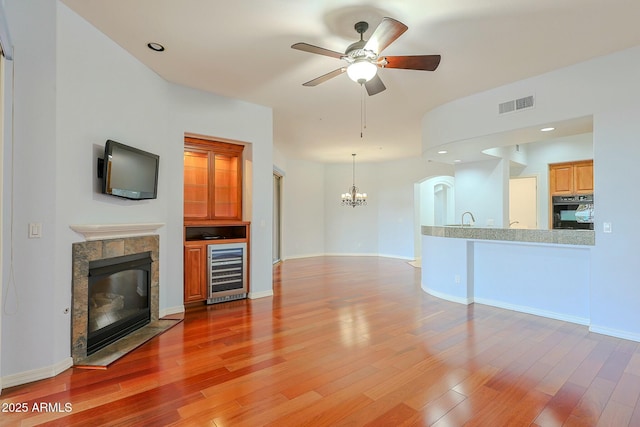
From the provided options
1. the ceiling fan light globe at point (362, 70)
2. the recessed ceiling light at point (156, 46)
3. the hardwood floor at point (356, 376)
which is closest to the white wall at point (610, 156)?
the hardwood floor at point (356, 376)

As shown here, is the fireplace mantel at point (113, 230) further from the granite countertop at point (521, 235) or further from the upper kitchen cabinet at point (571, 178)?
the upper kitchen cabinet at point (571, 178)

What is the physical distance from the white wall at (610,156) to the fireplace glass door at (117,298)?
5.02 meters

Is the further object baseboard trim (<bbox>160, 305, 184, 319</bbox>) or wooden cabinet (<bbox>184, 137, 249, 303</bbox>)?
wooden cabinet (<bbox>184, 137, 249, 303</bbox>)

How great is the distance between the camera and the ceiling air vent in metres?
3.90

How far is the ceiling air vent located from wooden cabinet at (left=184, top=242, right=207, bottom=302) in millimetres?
4457

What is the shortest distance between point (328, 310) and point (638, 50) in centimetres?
447

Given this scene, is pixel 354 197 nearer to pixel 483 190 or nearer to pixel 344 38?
pixel 483 190

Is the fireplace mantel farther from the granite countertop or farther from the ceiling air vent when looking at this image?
the ceiling air vent

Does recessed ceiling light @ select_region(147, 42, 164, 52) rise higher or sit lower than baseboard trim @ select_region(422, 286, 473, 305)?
higher

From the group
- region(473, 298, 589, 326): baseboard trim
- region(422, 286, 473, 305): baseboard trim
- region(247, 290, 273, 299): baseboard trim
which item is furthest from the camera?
region(247, 290, 273, 299): baseboard trim

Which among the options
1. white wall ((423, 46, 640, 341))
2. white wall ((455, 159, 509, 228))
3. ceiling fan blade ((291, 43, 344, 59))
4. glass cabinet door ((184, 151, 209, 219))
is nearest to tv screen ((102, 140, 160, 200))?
glass cabinet door ((184, 151, 209, 219))

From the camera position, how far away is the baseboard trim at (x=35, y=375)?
241 cm

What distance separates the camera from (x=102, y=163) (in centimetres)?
309

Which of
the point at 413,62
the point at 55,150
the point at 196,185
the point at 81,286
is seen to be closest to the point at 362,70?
the point at 413,62
